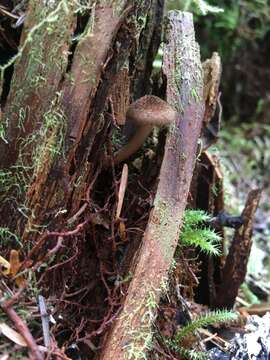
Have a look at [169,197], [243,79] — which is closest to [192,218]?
[169,197]

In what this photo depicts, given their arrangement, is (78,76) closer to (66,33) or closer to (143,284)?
(66,33)

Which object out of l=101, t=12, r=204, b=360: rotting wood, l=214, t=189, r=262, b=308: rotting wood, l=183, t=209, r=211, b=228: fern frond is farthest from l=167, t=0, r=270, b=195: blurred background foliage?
l=101, t=12, r=204, b=360: rotting wood

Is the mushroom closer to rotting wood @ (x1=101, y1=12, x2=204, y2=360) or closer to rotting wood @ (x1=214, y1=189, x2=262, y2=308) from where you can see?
rotting wood @ (x1=101, y1=12, x2=204, y2=360)

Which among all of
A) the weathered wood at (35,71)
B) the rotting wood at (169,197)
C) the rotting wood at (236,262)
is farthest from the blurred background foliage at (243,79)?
the weathered wood at (35,71)

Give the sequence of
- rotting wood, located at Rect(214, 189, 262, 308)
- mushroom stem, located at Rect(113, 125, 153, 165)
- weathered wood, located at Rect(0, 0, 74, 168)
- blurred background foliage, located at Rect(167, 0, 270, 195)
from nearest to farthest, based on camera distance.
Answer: weathered wood, located at Rect(0, 0, 74, 168)
mushroom stem, located at Rect(113, 125, 153, 165)
rotting wood, located at Rect(214, 189, 262, 308)
blurred background foliage, located at Rect(167, 0, 270, 195)

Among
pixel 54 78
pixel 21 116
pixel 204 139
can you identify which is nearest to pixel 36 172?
pixel 21 116

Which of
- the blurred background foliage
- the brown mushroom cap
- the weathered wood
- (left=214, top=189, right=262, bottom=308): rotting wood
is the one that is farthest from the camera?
the blurred background foliage
